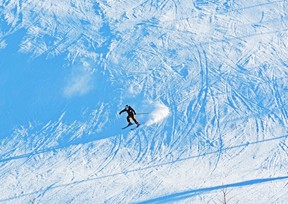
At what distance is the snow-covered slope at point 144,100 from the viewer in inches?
724

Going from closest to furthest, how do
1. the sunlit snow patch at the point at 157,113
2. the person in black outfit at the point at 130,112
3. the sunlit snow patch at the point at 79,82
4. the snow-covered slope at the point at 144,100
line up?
the snow-covered slope at the point at 144,100 < the person in black outfit at the point at 130,112 < the sunlit snow patch at the point at 157,113 < the sunlit snow patch at the point at 79,82

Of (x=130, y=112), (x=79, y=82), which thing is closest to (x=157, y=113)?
(x=130, y=112)

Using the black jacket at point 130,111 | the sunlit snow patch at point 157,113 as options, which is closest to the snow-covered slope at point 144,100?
the sunlit snow patch at point 157,113

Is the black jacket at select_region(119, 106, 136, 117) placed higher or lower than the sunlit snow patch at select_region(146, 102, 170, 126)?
lower

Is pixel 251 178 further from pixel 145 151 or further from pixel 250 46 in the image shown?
pixel 250 46

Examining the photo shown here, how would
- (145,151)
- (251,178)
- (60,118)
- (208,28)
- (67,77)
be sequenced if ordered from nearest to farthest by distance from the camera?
1. (251,178)
2. (145,151)
3. (60,118)
4. (67,77)
5. (208,28)

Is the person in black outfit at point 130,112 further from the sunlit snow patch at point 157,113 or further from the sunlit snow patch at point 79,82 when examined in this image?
the sunlit snow patch at point 79,82

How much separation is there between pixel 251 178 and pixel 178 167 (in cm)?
212

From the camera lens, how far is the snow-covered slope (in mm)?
18391

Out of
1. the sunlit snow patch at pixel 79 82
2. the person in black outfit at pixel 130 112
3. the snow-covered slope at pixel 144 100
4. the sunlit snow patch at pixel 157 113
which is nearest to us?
the snow-covered slope at pixel 144 100

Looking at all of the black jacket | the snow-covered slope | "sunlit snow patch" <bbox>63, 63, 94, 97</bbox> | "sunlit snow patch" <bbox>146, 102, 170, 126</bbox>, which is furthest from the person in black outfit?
"sunlit snow patch" <bbox>63, 63, 94, 97</bbox>

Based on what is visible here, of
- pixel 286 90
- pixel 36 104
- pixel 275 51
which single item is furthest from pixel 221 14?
pixel 36 104

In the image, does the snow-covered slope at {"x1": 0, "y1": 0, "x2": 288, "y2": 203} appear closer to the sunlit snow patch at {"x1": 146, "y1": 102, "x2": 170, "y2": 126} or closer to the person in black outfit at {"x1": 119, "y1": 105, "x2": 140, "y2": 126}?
the sunlit snow patch at {"x1": 146, "y1": 102, "x2": 170, "y2": 126}

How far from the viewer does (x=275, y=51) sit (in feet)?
78.2
